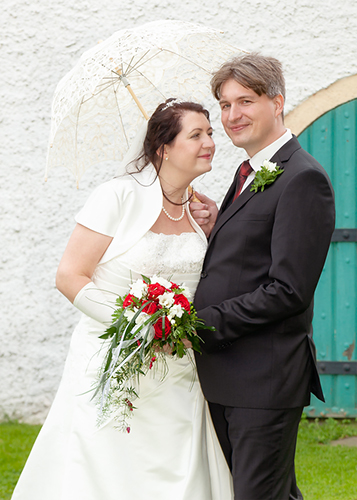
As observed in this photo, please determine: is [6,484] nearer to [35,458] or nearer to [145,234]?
[35,458]

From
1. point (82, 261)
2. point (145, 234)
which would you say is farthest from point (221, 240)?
point (82, 261)

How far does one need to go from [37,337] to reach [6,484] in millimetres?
1416

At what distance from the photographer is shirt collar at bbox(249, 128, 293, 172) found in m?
2.79

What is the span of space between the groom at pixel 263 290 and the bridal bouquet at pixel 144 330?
0.16 meters

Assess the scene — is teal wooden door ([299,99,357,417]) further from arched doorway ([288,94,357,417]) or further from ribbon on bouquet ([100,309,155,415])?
ribbon on bouquet ([100,309,155,415])

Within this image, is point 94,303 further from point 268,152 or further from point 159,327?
point 268,152

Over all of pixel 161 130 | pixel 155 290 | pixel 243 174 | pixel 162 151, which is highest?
pixel 161 130

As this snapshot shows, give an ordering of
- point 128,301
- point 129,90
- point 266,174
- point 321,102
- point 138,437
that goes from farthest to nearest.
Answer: point 321,102
point 129,90
point 138,437
point 266,174
point 128,301

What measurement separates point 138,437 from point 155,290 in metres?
0.87

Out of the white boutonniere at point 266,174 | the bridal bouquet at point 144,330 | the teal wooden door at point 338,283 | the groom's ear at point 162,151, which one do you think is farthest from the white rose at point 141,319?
the teal wooden door at point 338,283

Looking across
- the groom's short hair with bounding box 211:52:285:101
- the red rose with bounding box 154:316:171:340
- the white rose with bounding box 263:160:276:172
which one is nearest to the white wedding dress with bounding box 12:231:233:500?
the red rose with bounding box 154:316:171:340

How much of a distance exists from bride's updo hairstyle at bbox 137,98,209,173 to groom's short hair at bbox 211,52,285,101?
36cm

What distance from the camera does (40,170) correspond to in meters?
5.18

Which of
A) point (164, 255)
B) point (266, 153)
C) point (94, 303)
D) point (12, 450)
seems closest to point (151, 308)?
point (94, 303)
